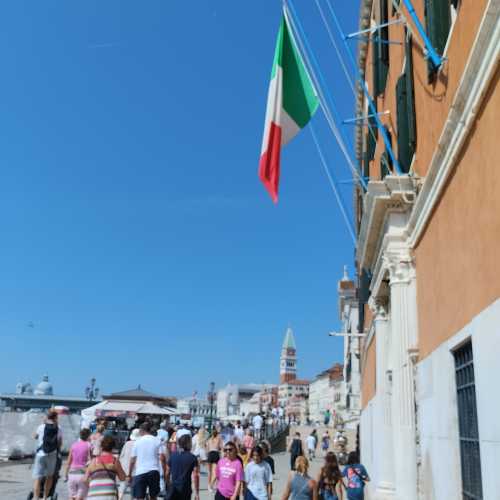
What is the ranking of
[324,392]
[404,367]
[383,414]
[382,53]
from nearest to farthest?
[404,367]
[383,414]
[382,53]
[324,392]

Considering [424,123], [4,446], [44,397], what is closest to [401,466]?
[424,123]

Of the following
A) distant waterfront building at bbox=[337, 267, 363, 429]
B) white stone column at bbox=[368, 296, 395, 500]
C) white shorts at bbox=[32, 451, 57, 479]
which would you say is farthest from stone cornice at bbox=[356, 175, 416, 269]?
distant waterfront building at bbox=[337, 267, 363, 429]

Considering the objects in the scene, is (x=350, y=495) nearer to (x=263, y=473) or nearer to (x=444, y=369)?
(x=263, y=473)

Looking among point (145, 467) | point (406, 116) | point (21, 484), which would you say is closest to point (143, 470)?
point (145, 467)

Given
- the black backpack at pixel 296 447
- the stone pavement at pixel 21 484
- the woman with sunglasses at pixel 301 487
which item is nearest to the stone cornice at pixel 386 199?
the woman with sunglasses at pixel 301 487

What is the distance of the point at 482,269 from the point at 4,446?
64.1 feet

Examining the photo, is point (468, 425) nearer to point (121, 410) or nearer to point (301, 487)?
point (301, 487)

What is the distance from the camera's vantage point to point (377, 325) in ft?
38.7

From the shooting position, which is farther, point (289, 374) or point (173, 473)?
point (289, 374)

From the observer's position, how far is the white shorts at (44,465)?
32.5 feet

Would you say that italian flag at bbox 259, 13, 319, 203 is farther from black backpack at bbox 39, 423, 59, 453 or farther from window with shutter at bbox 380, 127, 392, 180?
black backpack at bbox 39, 423, 59, 453

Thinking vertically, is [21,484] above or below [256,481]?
below

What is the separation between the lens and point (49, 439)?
1000 cm

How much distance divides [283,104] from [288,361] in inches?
6467
